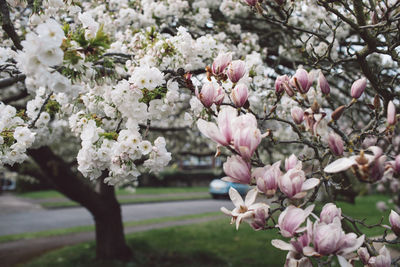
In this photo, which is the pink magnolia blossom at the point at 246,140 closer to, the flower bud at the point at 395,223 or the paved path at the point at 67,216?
the flower bud at the point at 395,223

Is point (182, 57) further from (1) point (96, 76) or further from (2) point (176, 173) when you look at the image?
(2) point (176, 173)

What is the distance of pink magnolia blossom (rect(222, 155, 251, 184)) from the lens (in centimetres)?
122

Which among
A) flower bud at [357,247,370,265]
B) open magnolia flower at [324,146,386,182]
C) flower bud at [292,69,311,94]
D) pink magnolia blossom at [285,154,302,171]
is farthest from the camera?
flower bud at [292,69,311,94]

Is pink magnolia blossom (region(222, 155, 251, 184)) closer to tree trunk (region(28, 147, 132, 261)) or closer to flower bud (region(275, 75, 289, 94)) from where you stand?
flower bud (region(275, 75, 289, 94))

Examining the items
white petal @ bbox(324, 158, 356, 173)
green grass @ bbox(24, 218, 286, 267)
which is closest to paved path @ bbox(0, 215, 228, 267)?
green grass @ bbox(24, 218, 286, 267)

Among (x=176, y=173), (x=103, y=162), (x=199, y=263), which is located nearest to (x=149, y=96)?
(x=103, y=162)

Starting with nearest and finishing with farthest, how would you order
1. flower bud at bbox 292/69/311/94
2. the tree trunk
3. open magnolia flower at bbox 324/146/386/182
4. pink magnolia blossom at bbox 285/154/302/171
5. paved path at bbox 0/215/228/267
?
1. open magnolia flower at bbox 324/146/386/182
2. pink magnolia blossom at bbox 285/154/302/171
3. flower bud at bbox 292/69/311/94
4. the tree trunk
5. paved path at bbox 0/215/228/267

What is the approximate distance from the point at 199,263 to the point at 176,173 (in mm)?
21507

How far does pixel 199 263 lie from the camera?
692cm

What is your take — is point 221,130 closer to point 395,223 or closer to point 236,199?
point 236,199

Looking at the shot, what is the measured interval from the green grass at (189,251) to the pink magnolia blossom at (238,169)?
19.7 ft

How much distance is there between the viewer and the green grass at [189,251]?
7.00 metres

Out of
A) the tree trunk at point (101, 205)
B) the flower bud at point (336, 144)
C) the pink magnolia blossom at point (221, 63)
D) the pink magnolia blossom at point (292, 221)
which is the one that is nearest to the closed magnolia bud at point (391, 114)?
the flower bud at point (336, 144)

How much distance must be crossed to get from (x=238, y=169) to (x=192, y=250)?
283 inches
